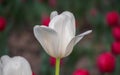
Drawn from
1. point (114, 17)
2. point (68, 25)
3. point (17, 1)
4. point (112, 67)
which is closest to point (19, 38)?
point (17, 1)

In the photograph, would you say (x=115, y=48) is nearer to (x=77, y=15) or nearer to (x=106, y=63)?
(x=106, y=63)

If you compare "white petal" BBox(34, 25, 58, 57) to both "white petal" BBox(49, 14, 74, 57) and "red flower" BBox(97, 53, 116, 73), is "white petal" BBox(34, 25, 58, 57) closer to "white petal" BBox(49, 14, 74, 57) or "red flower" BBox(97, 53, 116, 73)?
"white petal" BBox(49, 14, 74, 57)

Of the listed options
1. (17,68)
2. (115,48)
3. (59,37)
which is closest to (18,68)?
(17,68)

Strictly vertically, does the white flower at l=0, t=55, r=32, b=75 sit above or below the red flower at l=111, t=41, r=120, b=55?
above

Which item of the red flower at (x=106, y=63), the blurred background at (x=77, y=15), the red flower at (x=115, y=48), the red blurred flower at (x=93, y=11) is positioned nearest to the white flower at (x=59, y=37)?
the red flower at (x=106, y=63)

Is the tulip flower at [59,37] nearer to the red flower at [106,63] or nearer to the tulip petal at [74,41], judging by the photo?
the tulip petal at [74,41]

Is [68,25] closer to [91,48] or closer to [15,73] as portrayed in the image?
[15,73]

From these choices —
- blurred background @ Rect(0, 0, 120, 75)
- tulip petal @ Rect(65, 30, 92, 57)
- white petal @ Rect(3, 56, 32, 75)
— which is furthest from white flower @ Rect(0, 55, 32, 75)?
blurred background @ Rect(0, 0, 120, 75)

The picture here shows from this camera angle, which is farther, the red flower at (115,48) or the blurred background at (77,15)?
the blurred background at (77,15)
